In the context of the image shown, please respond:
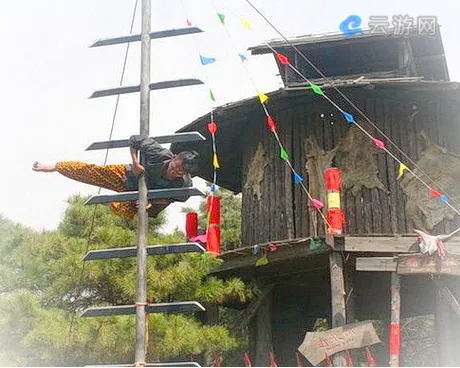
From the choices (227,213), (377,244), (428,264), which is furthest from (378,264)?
(227,213)

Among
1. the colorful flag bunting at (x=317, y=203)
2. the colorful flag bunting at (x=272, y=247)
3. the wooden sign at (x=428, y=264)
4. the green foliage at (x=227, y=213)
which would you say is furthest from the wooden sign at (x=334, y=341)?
the green foliage at (x=227, y=213)

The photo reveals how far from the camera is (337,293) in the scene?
9875mm

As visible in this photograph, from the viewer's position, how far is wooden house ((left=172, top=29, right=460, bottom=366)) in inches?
392

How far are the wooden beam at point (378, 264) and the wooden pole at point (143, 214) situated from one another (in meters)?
5.10

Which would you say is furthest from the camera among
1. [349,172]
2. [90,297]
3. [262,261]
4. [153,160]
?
[349,172]

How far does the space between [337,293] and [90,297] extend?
3.59m

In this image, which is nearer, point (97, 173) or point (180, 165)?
point (180, 165)

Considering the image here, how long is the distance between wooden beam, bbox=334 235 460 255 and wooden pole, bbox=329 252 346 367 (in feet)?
0.84

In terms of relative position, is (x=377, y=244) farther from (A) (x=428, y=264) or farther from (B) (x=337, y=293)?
(A) (x=428, y=264)

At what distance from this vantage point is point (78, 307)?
963 cm

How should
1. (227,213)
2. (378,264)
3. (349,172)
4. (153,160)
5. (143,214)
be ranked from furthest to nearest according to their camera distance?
1. (227,213)
2. (349,172)
3. (378,264)
4. (153,160)
5. (143,214)

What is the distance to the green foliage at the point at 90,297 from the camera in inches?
345

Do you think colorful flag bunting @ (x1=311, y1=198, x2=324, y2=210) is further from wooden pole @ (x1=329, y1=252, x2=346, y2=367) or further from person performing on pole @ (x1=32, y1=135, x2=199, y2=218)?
person performing on pole @ (x1=32, y1=135, x2=199, y2=218)

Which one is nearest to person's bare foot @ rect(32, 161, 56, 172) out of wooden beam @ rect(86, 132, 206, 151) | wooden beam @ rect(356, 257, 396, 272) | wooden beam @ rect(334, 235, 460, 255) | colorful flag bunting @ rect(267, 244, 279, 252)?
wooden beam @ rect(86, 132, 206, 151)
